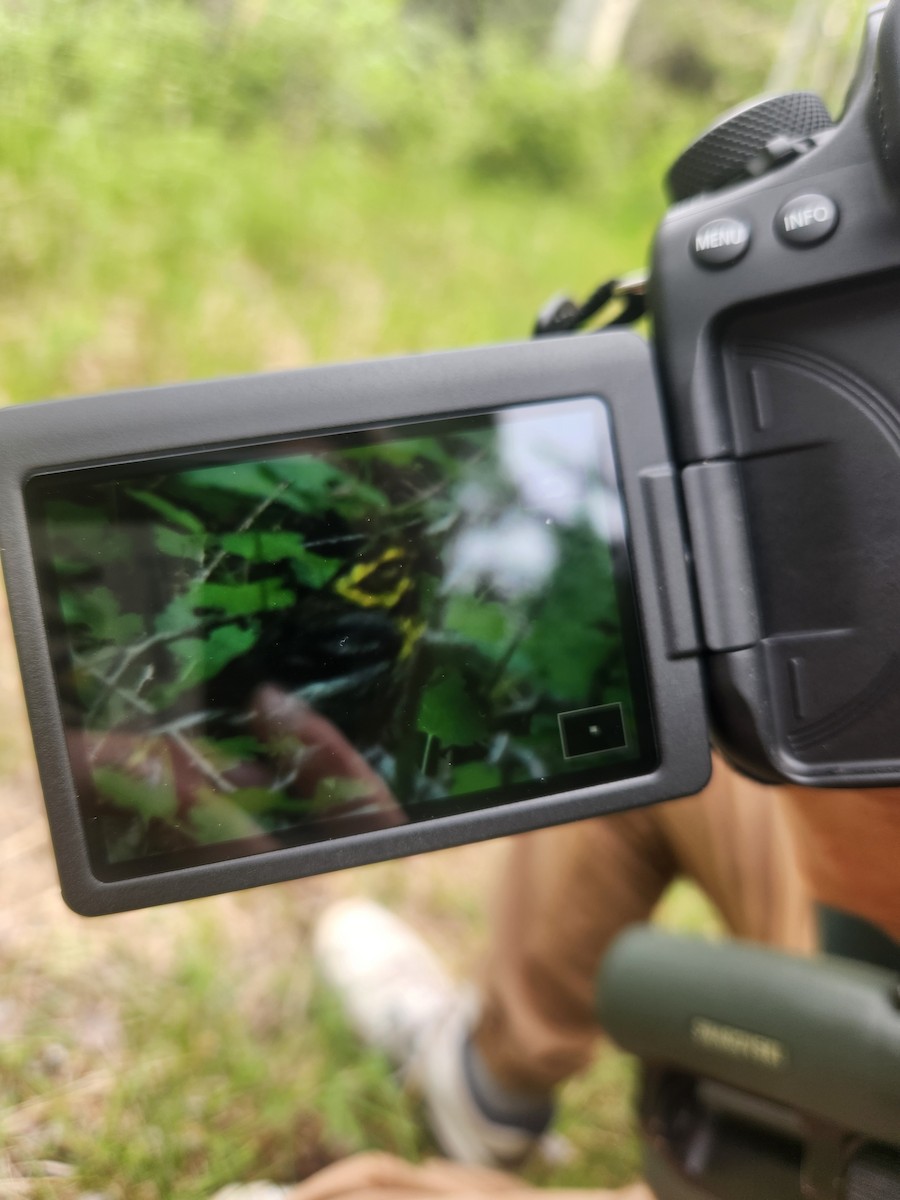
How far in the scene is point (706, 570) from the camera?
570mm

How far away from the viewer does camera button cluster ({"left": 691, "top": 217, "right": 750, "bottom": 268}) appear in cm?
54

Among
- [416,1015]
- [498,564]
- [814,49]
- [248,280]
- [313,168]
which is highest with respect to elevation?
[814,49]

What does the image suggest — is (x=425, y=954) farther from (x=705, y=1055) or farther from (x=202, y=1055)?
(x=705, y=1055)

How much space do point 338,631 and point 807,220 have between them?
36 centimetres

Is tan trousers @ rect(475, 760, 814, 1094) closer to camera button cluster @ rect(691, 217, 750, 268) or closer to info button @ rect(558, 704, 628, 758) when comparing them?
info button @ rect(558, 704, 628, 758)

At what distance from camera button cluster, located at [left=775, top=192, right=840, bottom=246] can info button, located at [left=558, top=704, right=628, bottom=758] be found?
30cm

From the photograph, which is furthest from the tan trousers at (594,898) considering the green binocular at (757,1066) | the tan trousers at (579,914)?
the green binocular at (757,1066)

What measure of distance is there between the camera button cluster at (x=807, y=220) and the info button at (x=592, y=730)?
0.97 ft

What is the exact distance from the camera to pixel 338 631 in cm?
54

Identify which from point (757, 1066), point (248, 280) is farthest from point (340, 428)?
point (248, 280)

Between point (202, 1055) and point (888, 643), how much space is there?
0.80m

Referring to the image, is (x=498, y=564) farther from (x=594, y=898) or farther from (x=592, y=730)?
(x=594, y=898)

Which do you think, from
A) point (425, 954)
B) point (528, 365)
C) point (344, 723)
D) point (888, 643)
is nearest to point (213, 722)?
point (344, 723)

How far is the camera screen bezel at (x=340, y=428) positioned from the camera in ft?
1.65
